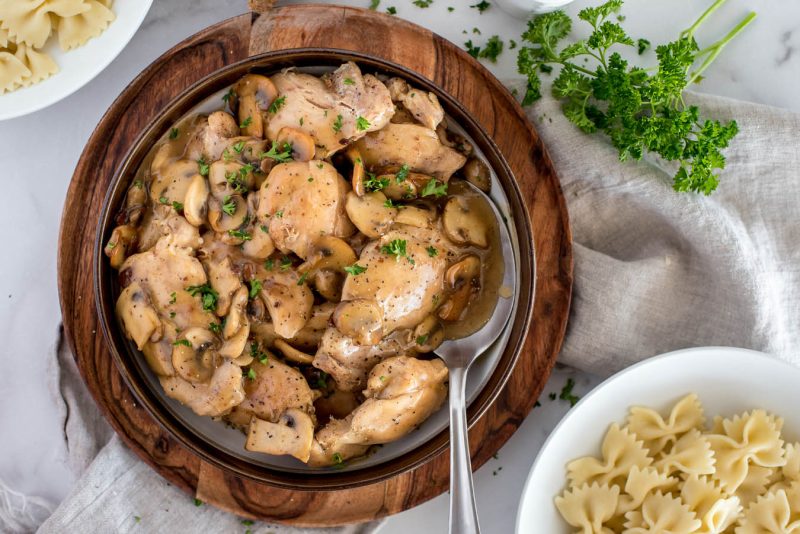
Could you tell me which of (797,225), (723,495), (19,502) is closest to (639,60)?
(797,225)

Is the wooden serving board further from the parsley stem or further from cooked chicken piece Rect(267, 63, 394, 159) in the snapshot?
the parsley stem

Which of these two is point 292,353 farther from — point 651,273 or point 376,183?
point 651,273

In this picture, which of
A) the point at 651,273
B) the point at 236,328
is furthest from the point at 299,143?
the point at 651,273

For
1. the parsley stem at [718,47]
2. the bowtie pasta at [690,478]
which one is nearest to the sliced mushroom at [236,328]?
the bowtie pasta at [690,478]

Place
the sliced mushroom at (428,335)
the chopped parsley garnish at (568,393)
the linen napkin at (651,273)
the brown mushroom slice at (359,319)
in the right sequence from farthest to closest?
1. the chopped parsley garnish at (568,393)
2. the linen napkin at (651,273)
3. the sliced mushroom at (428,335)
4. the brown mushroom slice at (359,319)

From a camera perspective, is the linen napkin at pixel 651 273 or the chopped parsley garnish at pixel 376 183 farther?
the linen napkin at pixel 651 273

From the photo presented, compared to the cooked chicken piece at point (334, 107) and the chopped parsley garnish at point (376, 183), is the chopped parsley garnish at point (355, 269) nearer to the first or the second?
the chopped parsley garnish at point (376, 183)
